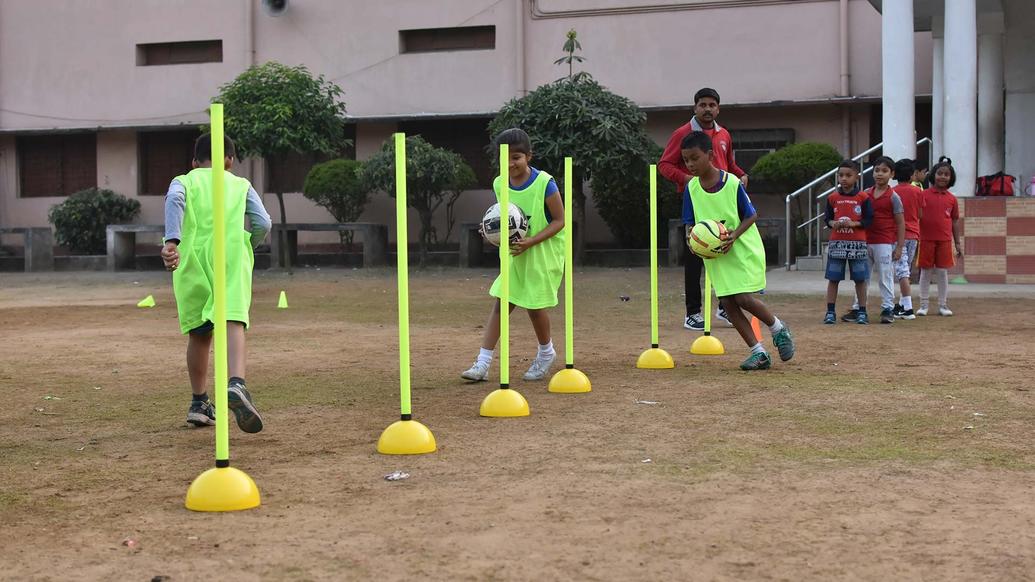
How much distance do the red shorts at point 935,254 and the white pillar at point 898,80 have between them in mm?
3405

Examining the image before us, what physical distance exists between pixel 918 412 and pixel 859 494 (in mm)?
1971

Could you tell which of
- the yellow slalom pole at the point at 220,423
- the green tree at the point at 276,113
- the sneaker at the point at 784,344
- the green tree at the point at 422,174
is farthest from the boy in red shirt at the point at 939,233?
the green tree at the point at 276,113

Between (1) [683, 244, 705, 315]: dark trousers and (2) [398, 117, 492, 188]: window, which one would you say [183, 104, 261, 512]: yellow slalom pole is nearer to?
(1) [683, 244, 705, 315]: dark trousers

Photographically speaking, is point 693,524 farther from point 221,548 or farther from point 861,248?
point 861,248

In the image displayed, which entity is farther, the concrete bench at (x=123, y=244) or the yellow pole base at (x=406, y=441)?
the concrete bench at (x=123, y=244)

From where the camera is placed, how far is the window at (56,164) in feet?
88.8

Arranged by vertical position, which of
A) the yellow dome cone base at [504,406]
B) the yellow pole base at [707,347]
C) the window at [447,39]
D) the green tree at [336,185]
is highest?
the window at [447,39]

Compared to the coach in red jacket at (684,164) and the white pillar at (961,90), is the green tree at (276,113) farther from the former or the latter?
the coach in red jacket at (684,164)

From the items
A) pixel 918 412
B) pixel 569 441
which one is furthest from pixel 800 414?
pixel 569 441

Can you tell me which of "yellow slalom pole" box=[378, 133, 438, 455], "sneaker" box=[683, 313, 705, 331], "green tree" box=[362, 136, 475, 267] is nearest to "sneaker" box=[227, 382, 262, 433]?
"yellow slalom pole" box=[378, 133, 438, 455]

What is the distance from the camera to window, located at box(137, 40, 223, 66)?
26000mm

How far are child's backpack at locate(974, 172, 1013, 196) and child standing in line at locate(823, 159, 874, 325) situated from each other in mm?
5349

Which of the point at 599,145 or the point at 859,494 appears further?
the point at 599,145

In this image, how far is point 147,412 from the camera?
21.3ft
